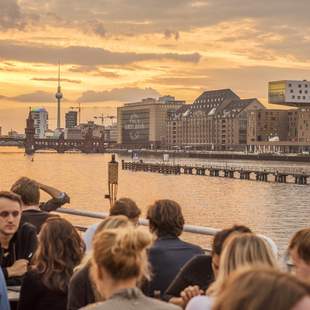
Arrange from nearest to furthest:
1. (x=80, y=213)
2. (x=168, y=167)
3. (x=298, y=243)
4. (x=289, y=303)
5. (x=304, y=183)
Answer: (x=289, y=303)
(x=298, y=243)
(x=80, y=213)
(x=304, y=183)
(x=168, y=167)

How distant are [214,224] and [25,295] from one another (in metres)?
52.1

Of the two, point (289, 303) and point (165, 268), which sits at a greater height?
point (289, 303)

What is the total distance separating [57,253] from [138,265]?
1459 mm

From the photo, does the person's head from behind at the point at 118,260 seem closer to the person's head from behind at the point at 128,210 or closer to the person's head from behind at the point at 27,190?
the person's head from behind at the point at 128,210

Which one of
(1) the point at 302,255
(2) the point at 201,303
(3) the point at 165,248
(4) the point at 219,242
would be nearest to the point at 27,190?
(3) the point at 165,248

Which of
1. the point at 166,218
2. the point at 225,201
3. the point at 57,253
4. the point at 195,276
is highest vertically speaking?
the point at 166,218

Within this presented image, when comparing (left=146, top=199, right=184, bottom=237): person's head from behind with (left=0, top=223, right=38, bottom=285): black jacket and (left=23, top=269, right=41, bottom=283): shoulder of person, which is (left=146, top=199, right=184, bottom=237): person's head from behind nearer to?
(left=0, top=223, right=38, bottom=285): black jacket

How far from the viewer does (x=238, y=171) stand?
130 m

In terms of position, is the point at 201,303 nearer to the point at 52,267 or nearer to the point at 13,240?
the point at 52,267

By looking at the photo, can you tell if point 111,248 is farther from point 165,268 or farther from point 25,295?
point 165,268

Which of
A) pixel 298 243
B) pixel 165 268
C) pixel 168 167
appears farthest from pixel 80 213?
pixel 168 167

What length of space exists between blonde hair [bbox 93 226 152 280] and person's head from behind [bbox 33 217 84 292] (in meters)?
1.21

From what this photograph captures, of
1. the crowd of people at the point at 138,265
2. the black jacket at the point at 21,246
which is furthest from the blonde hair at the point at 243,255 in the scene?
the black jacket at the point at 21,246

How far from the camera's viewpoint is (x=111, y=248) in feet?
12.1
